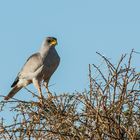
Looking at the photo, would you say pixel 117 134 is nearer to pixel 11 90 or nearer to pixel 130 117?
pixel 130 117

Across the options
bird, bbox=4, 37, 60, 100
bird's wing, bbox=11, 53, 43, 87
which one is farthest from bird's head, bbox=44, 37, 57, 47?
bird's wing, bbox=11, 53, 43, 87

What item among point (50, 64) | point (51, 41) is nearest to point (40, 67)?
point (50, 64)

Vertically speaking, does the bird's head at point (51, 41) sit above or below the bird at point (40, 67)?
above

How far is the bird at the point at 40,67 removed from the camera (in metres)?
11.8

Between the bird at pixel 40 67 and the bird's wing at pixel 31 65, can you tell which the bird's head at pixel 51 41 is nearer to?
the bird at pixel 40 67

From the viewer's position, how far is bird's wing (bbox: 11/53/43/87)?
12.1 metres

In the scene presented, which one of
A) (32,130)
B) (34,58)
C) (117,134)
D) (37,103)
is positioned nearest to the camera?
(117,134)

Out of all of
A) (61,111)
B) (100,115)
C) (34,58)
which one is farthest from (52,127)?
(34,58)

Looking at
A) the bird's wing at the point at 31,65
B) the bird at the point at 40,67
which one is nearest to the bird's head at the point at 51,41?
the bird at the point at 40,67

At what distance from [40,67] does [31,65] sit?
374 mm

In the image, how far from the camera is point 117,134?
5949 millimetres

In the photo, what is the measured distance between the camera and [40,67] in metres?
12.0

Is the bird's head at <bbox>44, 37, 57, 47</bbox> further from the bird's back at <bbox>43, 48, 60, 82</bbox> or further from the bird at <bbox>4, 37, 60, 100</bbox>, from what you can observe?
the bird's back at <bbox>43, 48, 60, 82</bbox>

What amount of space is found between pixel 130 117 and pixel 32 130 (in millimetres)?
976
